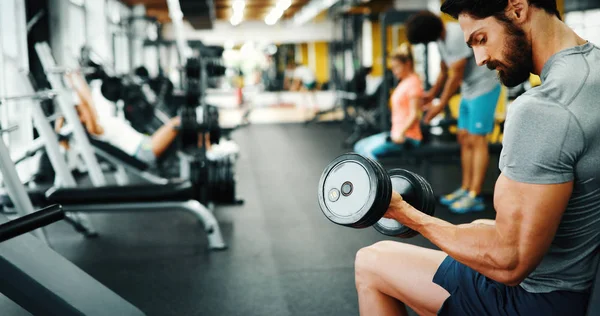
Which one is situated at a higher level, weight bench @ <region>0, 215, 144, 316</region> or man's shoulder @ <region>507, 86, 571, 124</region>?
man's shoulder @ <region>507, 86, 571, 124</region>

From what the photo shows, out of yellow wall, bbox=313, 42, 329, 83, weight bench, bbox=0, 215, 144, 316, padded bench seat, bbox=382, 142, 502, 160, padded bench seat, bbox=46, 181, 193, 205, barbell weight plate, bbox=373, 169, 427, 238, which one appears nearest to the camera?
barbell weight plate, bbox=373, 169, 427, 238

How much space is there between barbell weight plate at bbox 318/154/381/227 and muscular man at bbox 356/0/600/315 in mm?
67

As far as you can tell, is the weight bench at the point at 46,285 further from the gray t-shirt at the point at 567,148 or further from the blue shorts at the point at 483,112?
the blue shorts at the point at 483,112

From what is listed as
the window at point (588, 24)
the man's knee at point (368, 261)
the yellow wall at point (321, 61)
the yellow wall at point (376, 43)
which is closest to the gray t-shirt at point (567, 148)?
the man's knee at point (368, 261)

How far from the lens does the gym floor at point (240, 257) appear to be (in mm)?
2020

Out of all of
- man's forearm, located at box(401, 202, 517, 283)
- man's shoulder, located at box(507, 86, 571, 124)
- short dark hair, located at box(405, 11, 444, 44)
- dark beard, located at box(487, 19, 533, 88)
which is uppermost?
short dark hair, located at box(405, 11, 444, 44)

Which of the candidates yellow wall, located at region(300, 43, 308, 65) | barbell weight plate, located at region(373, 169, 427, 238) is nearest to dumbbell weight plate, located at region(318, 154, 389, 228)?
barbell weight plate, located at region(373, 169, 427, 238)

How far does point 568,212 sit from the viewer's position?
842 millimetres

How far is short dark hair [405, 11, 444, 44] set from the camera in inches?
121

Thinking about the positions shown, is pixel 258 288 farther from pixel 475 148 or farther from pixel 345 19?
pixel 345 19

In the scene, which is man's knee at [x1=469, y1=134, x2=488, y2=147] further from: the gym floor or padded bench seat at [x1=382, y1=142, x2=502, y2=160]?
padded bench seat at [x1=382, y1=142, x2=502, y2=160]

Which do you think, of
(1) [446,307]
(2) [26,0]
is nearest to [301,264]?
(1) [446,307]

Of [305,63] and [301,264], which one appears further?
[305,63]

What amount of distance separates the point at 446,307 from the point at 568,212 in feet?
0.83
